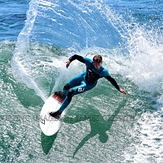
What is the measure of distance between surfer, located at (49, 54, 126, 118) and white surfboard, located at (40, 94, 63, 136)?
4.8 inches

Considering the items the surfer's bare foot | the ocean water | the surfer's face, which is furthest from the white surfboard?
the surfer's face

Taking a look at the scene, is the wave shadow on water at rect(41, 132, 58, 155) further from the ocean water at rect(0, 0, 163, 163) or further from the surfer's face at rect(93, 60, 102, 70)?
the surfer's face at rect(93, 60, 102, 70)

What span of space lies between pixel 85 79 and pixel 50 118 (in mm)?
1394

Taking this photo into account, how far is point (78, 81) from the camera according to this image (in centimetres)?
837

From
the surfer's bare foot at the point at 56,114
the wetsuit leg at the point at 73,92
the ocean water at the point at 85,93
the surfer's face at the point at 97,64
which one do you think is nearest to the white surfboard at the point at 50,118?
the surfer's bare foot at the point at 56,114

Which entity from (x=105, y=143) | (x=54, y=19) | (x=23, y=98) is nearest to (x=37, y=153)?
(x=105, y=143)

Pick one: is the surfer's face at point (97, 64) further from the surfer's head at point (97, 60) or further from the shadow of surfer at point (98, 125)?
the shadow of surfer at point (98, 125)

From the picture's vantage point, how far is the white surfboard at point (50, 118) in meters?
7.61

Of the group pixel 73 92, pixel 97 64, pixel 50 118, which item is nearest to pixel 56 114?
pixel 50 118

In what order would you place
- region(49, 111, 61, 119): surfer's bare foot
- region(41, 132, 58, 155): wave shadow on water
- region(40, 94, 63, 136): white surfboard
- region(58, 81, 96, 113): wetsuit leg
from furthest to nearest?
region(49, 111, 61, 119): surfer's bare foot, region(58, 81, 96, 113): wetsuit leg, region(40, 94, 63, 136): white surfboard, region(41, 132, 58, 155): wave shadow on water

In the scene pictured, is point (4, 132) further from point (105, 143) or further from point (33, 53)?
point (33, 53)

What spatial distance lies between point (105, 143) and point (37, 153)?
163cm

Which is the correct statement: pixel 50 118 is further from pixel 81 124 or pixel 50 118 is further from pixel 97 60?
pixel 97 60

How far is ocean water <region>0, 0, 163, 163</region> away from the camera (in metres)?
7.26
